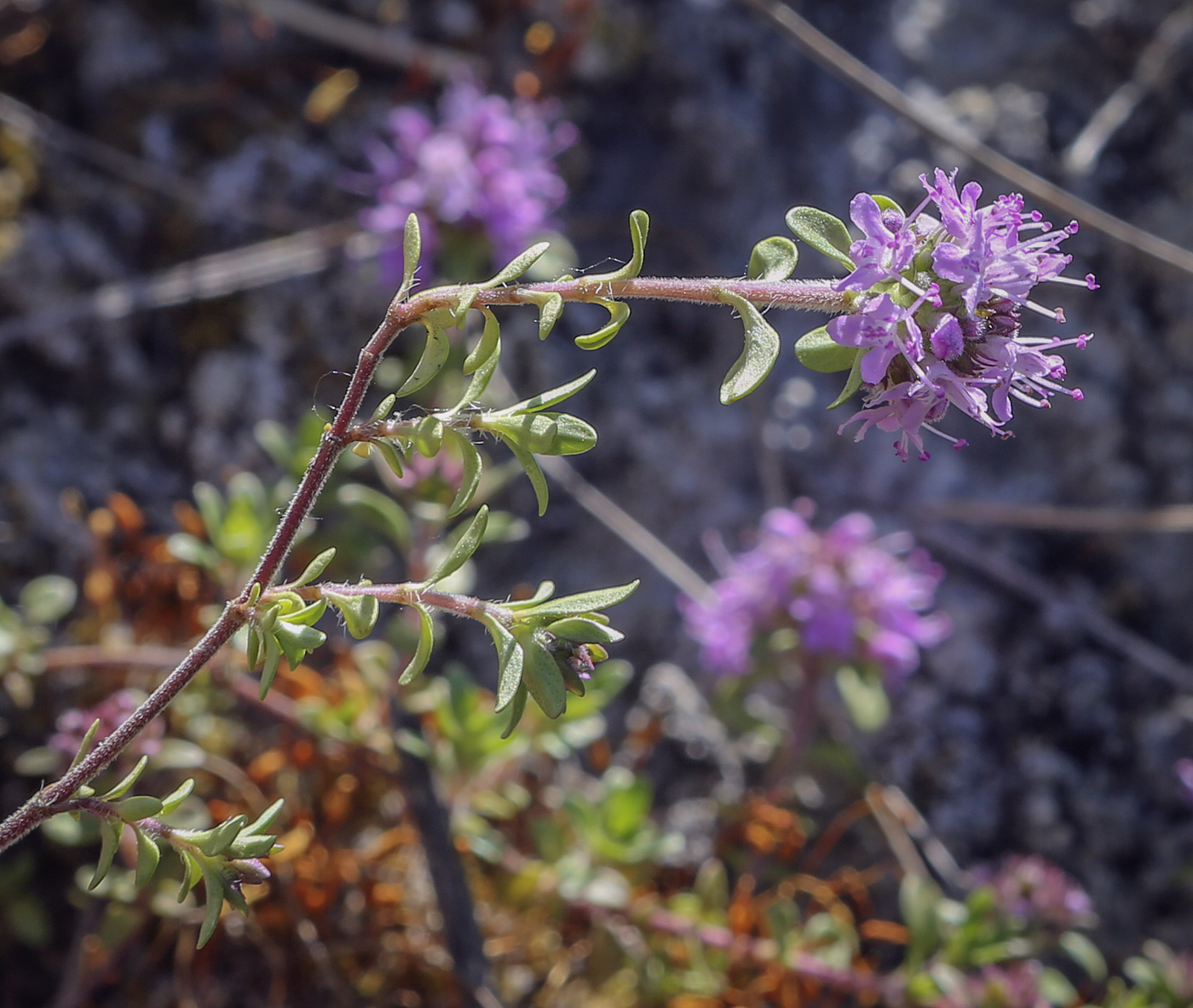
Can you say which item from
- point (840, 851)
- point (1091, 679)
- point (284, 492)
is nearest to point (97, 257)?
point (284, 492)

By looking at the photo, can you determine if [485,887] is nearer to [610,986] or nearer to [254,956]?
[610,986]

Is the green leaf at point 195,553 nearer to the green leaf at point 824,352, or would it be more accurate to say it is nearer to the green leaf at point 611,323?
the green leaf at point 611,323

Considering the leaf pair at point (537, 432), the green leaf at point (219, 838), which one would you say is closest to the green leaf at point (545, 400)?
the leaf pair at point (537, 432)

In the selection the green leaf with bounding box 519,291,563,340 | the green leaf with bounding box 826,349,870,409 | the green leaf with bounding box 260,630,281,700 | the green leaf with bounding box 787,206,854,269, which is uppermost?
the green leaf with bounding box 787,206,854,269

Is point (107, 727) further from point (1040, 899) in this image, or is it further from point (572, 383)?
point (1040, 899)

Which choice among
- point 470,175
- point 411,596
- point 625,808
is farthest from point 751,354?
point 470,175

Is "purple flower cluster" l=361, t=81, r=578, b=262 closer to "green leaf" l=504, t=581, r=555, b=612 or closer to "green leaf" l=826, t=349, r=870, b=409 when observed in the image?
"green leaf" l=504, t=581, r=555, b=612

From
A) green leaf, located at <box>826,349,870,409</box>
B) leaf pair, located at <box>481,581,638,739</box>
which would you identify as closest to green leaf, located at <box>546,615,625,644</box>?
leaf pair, located at <box>481,581,638,739</box>

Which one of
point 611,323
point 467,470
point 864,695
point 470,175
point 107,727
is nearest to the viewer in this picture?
point 611,323
